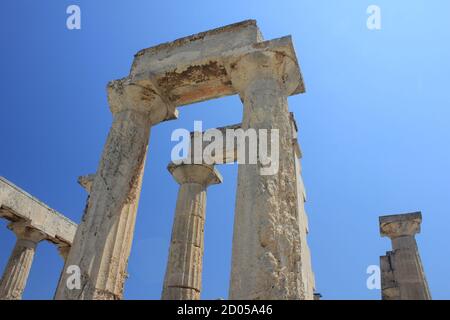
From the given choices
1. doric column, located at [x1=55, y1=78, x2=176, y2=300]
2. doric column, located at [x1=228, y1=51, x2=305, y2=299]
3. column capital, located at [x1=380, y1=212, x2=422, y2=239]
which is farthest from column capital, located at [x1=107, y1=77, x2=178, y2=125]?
column capital, located at [x1=380, y1=212, x2=422, y2=239]

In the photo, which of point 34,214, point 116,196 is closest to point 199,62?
point 116,196

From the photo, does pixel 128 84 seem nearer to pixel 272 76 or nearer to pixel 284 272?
pixel 272 76

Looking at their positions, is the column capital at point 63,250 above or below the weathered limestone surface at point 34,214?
below

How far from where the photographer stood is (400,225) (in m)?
16.0

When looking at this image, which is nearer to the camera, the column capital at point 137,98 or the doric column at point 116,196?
the doric column at point 116,196

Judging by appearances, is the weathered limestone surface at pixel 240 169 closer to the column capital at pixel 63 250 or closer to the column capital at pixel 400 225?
the column capital at pixel 400 225

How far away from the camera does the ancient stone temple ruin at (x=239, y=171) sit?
493 cm

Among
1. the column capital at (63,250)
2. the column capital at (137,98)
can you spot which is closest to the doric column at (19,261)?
Result: the column capital at (63,250)

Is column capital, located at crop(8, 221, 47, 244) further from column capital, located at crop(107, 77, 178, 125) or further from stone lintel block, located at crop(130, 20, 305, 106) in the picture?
stone lintel block, located at crop(130, 20, 305, 106)

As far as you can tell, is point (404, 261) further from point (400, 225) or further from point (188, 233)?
point (188, 233)

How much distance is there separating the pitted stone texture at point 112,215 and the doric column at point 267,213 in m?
2.56

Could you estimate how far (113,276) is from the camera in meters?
6.41
